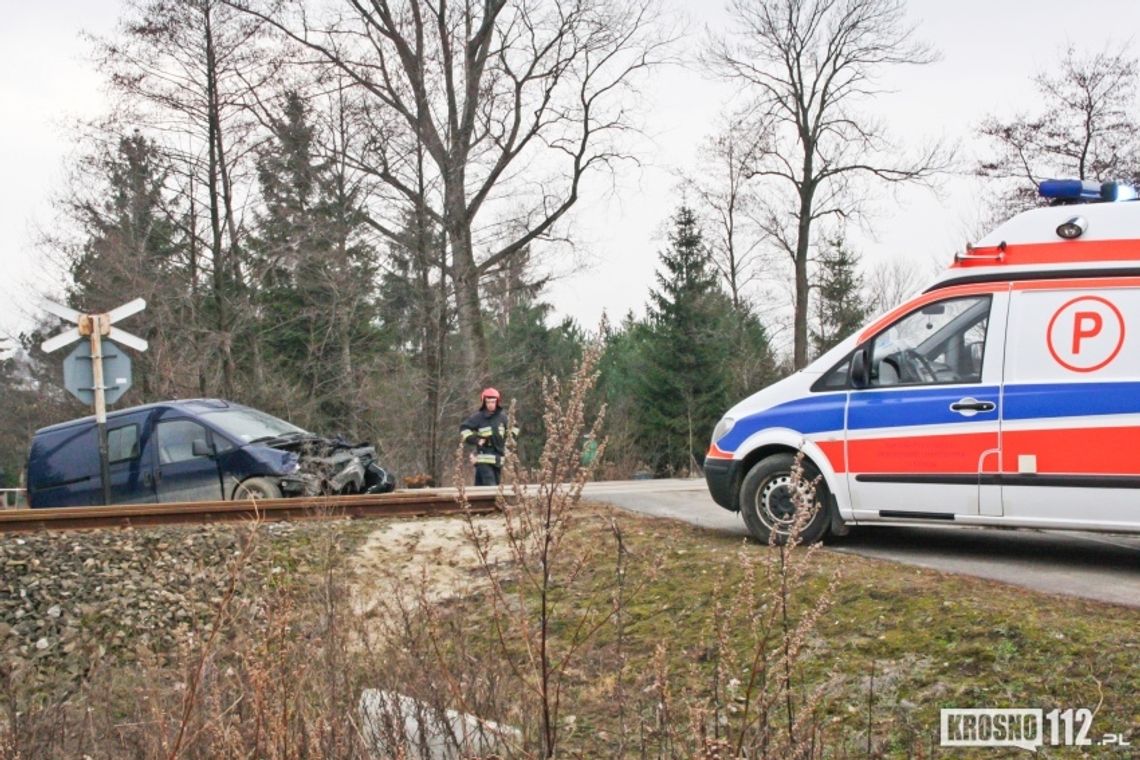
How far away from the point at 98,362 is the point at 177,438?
4.40 ft

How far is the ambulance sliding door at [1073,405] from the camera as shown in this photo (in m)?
7.44

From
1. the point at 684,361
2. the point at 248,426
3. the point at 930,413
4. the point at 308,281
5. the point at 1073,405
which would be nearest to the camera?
the point at 1073,405

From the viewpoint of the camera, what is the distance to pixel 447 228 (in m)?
26.5

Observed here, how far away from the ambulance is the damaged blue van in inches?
259

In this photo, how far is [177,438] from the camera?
1518 centimetres

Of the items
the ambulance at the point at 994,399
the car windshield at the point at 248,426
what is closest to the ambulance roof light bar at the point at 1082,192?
the ambulance at the point at 994,399

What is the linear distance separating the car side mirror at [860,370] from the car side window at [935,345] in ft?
0.15

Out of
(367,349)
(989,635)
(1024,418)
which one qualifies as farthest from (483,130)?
(989,635)

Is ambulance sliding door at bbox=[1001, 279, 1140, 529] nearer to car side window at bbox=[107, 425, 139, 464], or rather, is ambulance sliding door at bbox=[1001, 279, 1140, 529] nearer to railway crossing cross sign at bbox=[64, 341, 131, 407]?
railway crossing cross sign at bbox=[64, 341, 131, 407]

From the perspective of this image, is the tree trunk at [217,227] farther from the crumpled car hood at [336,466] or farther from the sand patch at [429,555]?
the sand patch at [429,555]

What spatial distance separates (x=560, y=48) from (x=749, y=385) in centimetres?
1789

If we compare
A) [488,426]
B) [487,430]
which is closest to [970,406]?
Result: [487,430]

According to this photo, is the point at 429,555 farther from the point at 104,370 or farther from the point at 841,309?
the point at 841,309

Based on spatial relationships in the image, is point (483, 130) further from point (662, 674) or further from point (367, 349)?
point (662, 674)
